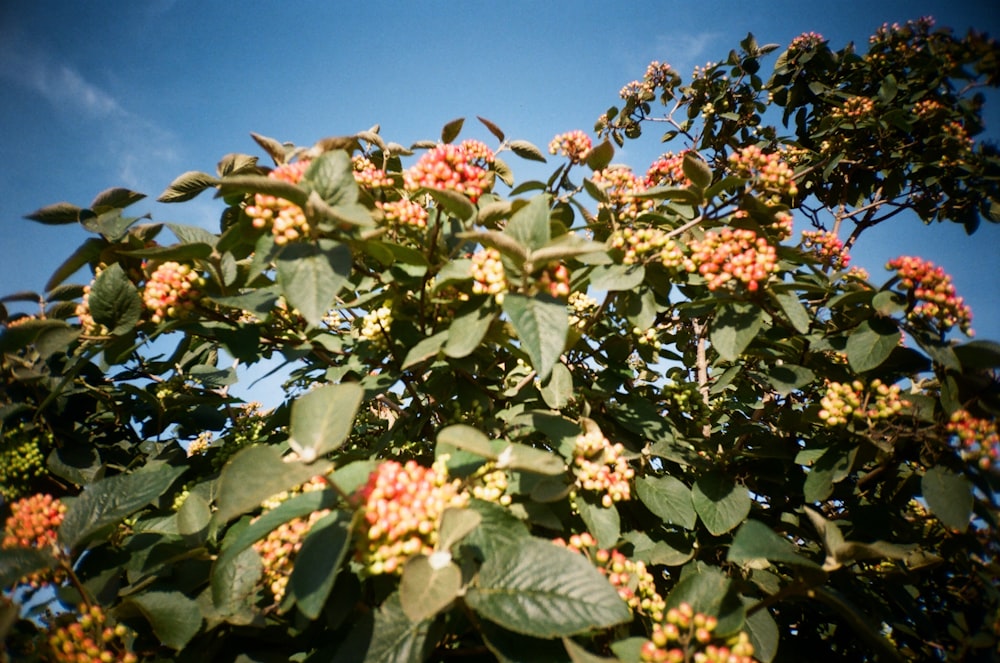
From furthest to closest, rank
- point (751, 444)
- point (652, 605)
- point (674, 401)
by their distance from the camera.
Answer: point (674, 401) → point (751, 444) → point (652, 605)

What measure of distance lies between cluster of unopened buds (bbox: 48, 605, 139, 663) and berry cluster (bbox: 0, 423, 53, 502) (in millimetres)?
1423

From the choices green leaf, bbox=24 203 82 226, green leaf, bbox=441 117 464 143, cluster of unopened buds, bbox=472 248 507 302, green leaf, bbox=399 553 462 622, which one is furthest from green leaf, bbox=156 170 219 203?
green leaf, bbox=399 553 462 622

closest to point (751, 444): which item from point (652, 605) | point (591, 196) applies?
point (652, 605)

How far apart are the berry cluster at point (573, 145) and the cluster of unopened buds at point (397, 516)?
2815mm

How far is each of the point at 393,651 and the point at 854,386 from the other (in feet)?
8.50

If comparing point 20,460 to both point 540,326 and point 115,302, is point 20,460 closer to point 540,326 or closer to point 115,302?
point 115,302

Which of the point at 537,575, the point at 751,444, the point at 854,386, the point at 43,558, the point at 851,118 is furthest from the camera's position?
the point at 851,118

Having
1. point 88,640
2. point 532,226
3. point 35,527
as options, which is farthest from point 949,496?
point 35,527

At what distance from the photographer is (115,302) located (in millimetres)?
2486

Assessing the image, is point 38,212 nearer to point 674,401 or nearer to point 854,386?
point 674,401

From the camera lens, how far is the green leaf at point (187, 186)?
9.09 feet

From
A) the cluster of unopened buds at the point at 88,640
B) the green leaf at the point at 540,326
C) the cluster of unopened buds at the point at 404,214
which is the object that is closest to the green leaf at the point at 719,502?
the green leaf at the point at 540,326

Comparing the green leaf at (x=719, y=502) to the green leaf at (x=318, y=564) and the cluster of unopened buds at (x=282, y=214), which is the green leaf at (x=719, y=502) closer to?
the green leaf at (x=318, y=564)

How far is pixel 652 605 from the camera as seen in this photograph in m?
1.96
